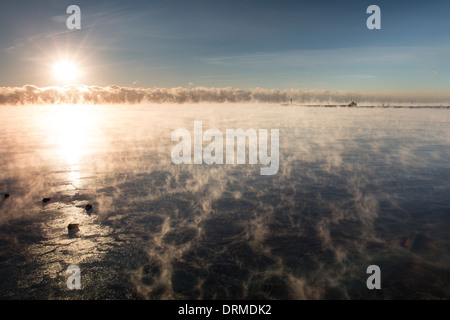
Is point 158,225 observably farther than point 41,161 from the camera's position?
No

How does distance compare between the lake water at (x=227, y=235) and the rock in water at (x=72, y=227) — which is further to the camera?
the rock in water at (x=72, y=227)

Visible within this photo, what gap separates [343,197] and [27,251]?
48.2ft

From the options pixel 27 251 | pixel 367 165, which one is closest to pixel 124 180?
pixel 27 251

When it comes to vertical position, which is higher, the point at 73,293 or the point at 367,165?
the point at 367,165

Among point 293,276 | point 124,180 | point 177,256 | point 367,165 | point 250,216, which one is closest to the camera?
point 293,276

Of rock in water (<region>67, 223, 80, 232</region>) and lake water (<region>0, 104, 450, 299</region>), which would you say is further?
rock in water (<region>67, 223, 80, 232</region>)

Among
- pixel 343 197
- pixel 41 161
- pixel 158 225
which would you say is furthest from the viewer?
pixel 41 161

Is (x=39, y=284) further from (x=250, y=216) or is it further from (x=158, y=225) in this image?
(x=250, y=216)
